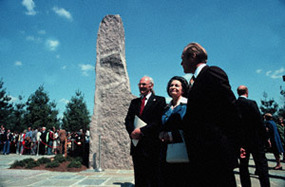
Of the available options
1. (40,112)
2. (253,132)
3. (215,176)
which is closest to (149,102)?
(215,176)

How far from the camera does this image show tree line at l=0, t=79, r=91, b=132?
74.1 ft

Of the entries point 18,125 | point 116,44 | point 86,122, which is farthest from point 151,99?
point 18,125

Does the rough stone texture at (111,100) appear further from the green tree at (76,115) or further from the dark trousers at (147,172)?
the green tree at (76,115)

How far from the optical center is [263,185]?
2701mm

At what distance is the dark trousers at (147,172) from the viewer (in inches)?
97.3

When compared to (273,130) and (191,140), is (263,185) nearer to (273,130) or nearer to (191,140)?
(191,140)

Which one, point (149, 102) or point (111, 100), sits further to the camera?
point (111, 100)

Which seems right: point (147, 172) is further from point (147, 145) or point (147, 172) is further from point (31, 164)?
point (31, 164)

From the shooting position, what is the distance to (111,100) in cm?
609

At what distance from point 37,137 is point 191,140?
14.7 meters

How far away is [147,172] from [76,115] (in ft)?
89.1

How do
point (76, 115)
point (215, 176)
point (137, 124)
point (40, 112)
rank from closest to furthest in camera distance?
point (215, 176) < point (137, 124) < point (40, 112) < point (76, 115)

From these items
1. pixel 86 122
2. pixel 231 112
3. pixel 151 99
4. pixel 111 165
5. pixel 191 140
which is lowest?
pixel 111 165

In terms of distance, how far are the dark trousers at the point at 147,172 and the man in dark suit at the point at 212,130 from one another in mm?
1102
